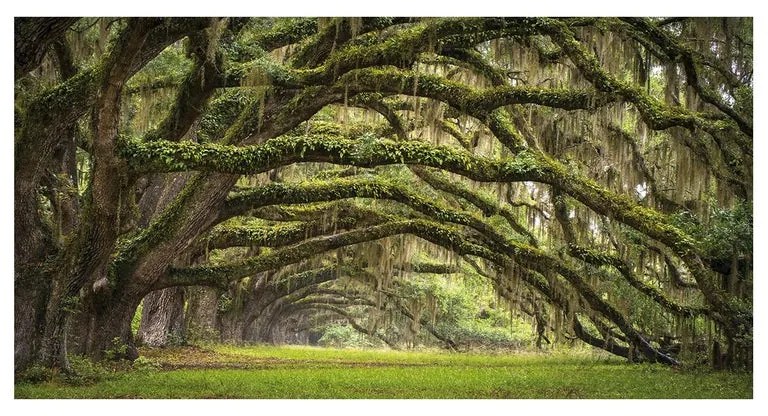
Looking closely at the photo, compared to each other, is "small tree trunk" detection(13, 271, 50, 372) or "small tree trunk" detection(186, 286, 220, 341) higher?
"small tree trunk" detection(13, 271, 50, 372)

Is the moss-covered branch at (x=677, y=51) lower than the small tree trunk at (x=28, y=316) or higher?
higher

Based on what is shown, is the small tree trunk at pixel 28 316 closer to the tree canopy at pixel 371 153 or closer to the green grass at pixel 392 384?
the tree canopy at pixel 371 153

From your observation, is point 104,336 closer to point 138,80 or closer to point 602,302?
point 138,80

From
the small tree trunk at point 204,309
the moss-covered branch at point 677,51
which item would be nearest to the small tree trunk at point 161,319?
the small tree trunk at point 204,309

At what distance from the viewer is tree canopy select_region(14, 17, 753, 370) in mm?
10188

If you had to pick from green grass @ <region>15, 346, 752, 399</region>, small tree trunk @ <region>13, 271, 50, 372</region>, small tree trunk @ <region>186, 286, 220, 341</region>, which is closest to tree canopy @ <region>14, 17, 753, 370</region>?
small tree trunk @ <region>13, 271, 50, 372</region>

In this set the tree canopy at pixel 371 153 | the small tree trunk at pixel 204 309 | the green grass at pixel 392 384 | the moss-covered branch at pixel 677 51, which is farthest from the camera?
the small tree trunk at pixel 204 309

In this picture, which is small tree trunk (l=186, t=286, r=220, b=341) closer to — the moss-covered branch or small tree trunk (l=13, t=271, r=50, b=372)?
small tree trunk (l=13, t=271, r=50, b=372)

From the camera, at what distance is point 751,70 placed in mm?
13586

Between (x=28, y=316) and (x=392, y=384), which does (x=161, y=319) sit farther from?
(x=392, y=384)

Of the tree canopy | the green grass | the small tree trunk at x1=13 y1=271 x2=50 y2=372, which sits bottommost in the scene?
the green grass

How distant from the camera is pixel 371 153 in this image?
986 cm

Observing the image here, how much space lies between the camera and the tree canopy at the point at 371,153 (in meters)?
10.2

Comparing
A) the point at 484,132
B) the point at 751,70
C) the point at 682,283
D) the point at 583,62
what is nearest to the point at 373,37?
the point at 583,62
